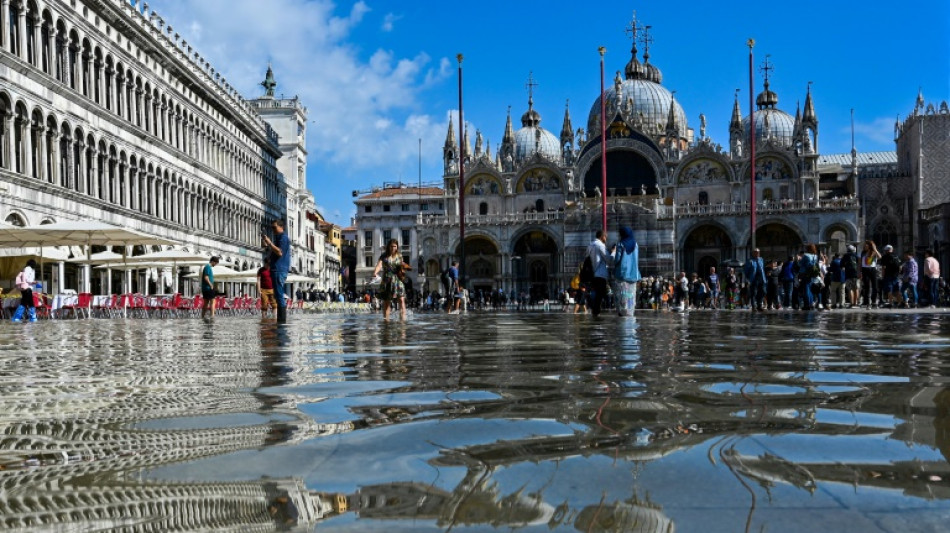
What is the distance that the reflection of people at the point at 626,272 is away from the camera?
13569 mm

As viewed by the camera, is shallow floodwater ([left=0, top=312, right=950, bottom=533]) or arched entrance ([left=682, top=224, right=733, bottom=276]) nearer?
shallow floodwater ([left=0, top=312, right=950, bottom=533])

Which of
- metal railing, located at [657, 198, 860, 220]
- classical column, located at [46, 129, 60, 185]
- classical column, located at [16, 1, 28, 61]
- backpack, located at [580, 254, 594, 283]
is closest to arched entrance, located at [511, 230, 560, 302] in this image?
metal railing, located at [657, 198, 860, 220]

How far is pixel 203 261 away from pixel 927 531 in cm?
2732

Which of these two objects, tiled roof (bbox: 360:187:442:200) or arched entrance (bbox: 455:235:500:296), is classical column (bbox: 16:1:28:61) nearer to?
arched entrance (bbox: 455:235:500:296)

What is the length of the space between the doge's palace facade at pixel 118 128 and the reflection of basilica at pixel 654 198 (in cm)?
2036

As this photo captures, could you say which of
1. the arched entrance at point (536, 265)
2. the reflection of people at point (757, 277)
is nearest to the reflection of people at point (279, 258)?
the reflection of people at point (757, 277)

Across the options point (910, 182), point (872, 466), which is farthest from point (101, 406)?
point (910, 182)

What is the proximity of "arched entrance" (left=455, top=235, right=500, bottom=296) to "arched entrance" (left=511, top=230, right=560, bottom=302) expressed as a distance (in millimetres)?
1940

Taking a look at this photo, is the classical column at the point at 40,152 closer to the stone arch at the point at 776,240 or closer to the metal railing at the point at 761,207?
the metal railing at the point at 761,207

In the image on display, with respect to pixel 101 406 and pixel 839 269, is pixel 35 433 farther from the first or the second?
pixel 839 269

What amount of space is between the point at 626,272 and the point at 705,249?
176 ft

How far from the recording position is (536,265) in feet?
230

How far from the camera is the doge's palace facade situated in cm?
2555

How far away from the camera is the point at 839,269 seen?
22625mm
